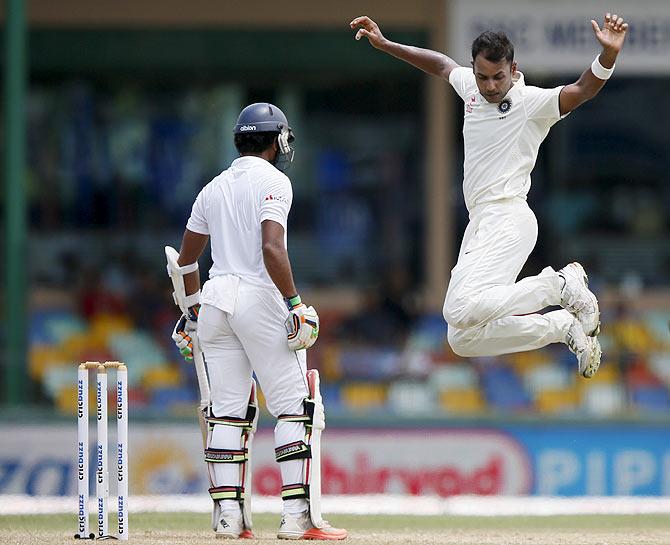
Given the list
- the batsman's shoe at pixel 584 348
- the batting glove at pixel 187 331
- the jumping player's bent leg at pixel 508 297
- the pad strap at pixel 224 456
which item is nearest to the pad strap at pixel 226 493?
the pad strap at pixel 224 456

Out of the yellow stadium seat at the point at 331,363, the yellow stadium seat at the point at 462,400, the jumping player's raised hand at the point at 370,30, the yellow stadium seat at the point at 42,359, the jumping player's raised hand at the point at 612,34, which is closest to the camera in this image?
the jumping player's raised hand at the point at 612,34

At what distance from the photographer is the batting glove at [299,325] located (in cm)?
722

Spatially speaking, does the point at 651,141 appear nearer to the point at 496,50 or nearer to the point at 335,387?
the point at 335,387

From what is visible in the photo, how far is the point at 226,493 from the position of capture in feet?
24.4

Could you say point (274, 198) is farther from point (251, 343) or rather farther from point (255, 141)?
point (251, 343)

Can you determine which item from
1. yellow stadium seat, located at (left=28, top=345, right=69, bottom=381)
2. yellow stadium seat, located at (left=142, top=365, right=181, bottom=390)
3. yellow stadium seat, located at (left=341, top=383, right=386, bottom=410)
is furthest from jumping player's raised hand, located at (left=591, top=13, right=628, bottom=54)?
yellow stadium seat, located at (left=28, top=345, right=69, bottom=381)

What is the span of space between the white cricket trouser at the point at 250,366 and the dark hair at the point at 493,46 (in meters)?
1.60

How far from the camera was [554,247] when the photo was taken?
622 inches

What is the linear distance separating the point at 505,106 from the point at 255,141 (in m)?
1.31

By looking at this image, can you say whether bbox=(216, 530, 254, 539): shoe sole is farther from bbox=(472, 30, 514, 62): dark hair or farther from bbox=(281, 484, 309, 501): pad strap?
bbox=(472, 30, 514, 62): dark hair

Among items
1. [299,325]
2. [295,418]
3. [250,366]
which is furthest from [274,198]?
[295,418]

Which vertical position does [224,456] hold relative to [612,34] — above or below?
below

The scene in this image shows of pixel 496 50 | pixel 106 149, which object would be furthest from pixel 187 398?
pixel 496 50

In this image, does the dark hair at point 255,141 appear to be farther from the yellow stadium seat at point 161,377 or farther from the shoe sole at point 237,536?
the yellow stadium seat at point 161,377
